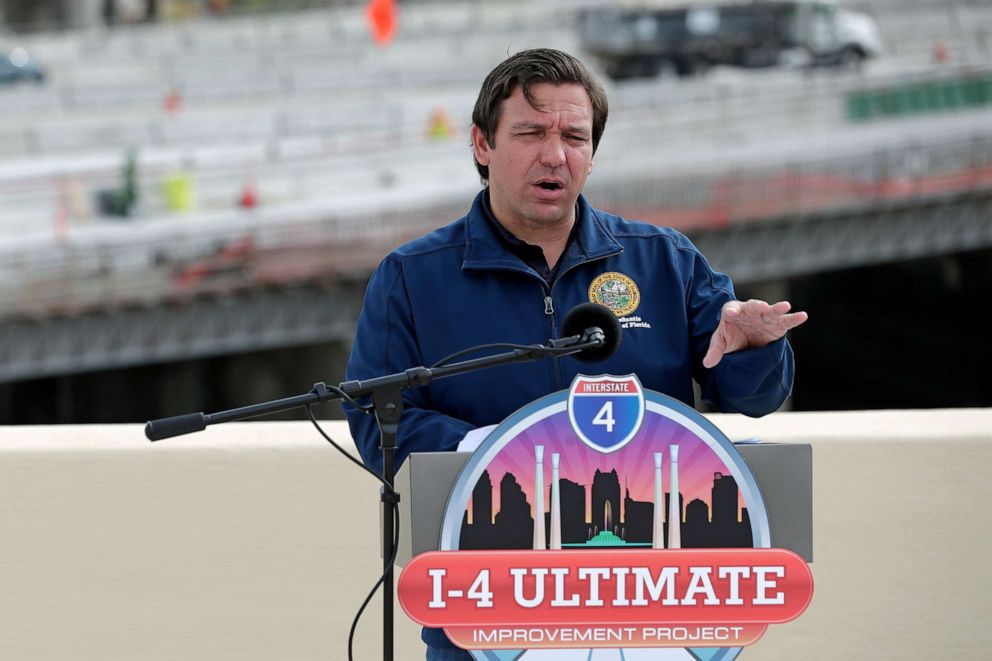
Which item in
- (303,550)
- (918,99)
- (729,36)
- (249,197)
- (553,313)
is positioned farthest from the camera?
(729,36)

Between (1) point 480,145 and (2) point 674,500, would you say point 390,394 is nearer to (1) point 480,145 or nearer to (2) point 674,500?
(2) point 674,500

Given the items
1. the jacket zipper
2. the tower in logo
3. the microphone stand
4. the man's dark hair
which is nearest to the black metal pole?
the microphone stand

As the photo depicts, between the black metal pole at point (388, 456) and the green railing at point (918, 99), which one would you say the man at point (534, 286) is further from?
the green railing at point (918, 99)

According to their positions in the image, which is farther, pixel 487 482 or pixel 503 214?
pixel 503 214

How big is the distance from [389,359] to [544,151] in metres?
0.47

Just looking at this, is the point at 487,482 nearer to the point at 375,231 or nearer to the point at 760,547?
the point at 760,547

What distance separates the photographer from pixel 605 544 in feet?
8.05

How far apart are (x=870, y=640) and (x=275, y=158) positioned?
3622 centimetres

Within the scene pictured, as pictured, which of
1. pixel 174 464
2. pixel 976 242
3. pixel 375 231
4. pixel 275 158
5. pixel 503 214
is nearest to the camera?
pixel 503 214

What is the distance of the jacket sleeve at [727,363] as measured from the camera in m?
2.67

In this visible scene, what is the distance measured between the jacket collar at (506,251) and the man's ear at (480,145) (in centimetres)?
9

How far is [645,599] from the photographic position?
242cm

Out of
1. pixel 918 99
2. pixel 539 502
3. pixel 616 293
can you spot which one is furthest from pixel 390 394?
pixel 918 99

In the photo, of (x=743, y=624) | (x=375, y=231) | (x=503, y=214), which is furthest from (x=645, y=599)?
(x=375, y=231)
